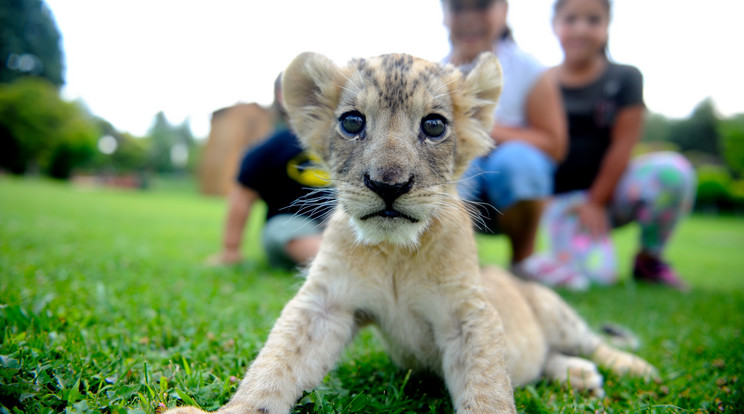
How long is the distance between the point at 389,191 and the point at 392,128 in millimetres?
468

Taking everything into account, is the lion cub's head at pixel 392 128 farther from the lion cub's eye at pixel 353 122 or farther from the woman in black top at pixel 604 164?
the woman in black top at pixel 604 164

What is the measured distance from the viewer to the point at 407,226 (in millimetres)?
2213

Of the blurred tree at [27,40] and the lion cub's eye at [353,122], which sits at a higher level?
the blurred tree at [27,40]

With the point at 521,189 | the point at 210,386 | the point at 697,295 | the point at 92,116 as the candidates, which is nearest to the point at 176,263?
the point at 210,386

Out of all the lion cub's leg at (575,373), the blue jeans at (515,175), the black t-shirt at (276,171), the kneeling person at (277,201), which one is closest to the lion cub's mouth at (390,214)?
the lion cub's leg at (575,373)

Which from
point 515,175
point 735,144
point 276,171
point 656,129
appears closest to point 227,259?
point 276,171

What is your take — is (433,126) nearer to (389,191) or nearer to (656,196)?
(389,191)

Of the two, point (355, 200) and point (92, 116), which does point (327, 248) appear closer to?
point (355, 200)

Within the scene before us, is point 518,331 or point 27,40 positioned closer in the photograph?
point 518,331

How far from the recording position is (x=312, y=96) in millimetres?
2904

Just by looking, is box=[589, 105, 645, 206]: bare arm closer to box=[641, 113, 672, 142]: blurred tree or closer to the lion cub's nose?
the lion cub's nose

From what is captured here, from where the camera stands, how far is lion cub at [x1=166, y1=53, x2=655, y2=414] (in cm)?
215

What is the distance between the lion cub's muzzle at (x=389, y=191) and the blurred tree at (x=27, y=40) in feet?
23.5

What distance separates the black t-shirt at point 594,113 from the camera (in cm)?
687
